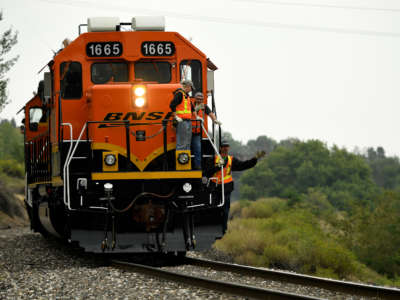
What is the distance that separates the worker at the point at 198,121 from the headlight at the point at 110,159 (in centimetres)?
126

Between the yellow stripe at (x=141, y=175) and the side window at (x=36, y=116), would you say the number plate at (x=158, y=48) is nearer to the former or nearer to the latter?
the yellow stripe at (x=141, y=175)

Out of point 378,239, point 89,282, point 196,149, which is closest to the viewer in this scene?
point 89,282

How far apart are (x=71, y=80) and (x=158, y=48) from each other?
5.04ft

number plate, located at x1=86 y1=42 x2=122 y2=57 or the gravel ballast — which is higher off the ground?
number plate, located at x1=86 y1=42 x2=122 y2=57

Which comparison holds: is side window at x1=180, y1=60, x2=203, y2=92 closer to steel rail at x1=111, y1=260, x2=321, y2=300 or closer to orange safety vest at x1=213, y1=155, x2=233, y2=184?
orange safety vest at x1=213, y1=155, x2=233, y2=184

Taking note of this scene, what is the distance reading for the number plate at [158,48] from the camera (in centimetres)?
1029

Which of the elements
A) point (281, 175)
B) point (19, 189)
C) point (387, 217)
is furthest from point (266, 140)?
point (387, 217)

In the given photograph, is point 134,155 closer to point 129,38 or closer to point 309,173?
point 129,38

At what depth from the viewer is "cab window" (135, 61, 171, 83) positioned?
1031 cm

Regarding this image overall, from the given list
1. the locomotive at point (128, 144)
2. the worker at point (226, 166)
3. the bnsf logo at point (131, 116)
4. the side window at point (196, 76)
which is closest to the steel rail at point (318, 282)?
the locomotive at point (128, 144)

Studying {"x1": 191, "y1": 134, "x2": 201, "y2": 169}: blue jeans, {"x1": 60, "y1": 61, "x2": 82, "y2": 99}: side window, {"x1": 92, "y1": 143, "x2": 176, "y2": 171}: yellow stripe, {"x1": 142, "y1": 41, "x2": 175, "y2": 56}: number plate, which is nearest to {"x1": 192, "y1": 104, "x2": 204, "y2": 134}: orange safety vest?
{"x1": 191, "y1": 134, "x2": 201, "y2": 169}: blue jeans

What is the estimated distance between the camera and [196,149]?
32.1 feet

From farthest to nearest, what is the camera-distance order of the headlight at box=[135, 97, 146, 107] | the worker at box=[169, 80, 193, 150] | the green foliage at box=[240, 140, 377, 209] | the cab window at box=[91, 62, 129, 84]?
the green foliage at box=[240, 140, 377, 209] → the cab window at box=[91, 62, 129, 84] → the headlight at box=[135, 97, 146, 107] → the worker at box=[169, 80, 193, 150]

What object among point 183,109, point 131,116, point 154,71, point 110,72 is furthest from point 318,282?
point 110,72
